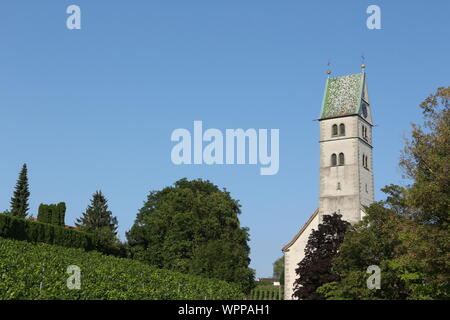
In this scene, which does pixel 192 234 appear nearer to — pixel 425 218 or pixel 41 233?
pixel 41 233

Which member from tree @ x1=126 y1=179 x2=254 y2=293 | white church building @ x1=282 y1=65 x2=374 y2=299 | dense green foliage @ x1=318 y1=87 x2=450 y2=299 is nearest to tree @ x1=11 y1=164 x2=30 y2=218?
tree @ x1=126 y1=179 x2=254 y2=293

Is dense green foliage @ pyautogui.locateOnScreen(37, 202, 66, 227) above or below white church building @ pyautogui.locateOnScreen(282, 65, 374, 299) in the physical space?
below

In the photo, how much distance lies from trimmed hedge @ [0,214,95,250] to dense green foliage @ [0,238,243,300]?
9.34ft

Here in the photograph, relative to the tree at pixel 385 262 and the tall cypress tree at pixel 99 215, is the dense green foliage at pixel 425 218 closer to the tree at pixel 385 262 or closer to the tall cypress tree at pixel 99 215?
the tree at pixel 385 262

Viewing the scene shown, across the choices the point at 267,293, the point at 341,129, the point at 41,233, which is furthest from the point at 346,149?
the point at 41,233

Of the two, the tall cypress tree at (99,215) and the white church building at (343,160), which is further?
the tall cypress tree at (99,215)

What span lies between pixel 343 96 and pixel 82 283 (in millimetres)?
49454

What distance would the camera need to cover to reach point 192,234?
211 feet

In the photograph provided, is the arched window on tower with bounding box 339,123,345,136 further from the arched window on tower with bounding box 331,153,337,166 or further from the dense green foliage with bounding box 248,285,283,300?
the dense green foliage with bounding box 248,285,283,300

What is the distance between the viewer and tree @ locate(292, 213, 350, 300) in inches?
1949

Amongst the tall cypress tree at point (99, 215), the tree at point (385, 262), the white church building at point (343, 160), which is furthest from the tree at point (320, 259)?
the tall cypress tree at point (99, 215)

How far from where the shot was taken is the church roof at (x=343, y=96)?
67938 millimetres
